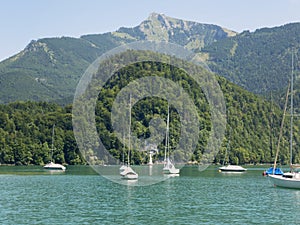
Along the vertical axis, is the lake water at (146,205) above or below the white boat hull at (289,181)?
below

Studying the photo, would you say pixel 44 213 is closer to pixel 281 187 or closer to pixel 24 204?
pixel 24 204

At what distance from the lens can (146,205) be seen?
69.6 metres

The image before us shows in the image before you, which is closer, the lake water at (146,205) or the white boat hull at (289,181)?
the lake water at (146,205)

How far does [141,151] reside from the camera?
19888 cm

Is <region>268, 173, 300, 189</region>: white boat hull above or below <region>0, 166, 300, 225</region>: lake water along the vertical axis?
above

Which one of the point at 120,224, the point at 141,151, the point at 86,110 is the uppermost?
the point at 86,110

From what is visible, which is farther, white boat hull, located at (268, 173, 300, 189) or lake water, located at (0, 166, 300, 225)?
white boat hull, located at (268, 173, 300, 189)

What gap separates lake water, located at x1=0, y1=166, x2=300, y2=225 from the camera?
188 feet

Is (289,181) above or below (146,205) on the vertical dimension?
above

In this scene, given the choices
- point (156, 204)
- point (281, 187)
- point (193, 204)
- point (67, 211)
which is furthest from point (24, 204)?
point (281, 187)

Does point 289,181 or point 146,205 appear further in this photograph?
point 289,181

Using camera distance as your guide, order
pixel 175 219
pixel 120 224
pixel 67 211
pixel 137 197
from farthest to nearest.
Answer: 1. pixel 137 197
2. pixel 67 211
3. pixel 175 219
4. pixel 120 224

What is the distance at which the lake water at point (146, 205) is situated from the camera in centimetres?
5728

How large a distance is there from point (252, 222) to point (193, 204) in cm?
1584
